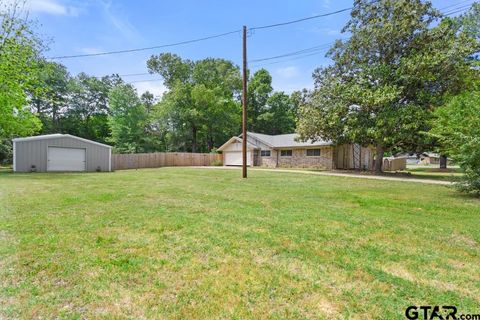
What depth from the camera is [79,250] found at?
3570 mm

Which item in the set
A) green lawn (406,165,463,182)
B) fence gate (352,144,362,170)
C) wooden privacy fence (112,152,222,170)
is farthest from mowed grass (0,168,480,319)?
wooden privacy fence (112,152,222,170)

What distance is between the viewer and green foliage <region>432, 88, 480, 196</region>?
8305 millimetres

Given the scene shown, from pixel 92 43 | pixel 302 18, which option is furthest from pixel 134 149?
pixel 302 18

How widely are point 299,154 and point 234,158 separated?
7.36 m

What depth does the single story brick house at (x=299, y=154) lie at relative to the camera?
2408 centimetres

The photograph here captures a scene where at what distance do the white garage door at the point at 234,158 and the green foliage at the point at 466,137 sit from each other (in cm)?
2068

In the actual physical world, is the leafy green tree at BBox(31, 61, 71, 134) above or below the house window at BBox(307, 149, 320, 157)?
above

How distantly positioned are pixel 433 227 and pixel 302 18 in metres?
11.1

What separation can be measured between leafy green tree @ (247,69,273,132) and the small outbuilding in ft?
77.7

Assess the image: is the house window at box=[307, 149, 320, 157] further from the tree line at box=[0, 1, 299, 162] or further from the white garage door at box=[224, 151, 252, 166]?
the white garage door at box=[224, 151, 252, 166]

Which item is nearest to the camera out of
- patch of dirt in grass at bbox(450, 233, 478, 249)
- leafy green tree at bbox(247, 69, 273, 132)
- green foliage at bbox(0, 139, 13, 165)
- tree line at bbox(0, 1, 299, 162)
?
patch of dirt in grass at bbox(450, 233, 478, 249)

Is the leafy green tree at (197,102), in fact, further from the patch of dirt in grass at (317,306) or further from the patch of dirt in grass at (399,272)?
the patch of dirt in grass at (317,306)

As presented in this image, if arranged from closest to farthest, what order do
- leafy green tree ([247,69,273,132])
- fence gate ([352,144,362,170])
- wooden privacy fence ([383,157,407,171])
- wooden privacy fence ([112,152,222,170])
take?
fence gate ([352,144,362,170]) → wooden privacy fence ([112,152,222,170]) → wooden privacy fence ([383,157,407,171]) → leafy green tree ([247,69,273,132])

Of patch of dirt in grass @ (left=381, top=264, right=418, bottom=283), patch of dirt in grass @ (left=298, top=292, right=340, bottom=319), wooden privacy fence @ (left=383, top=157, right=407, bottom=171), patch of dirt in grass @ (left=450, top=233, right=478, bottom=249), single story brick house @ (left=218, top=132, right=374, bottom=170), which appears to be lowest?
patch of dirt in grass @ (left=298, top=292, right=340, bottom=319)
